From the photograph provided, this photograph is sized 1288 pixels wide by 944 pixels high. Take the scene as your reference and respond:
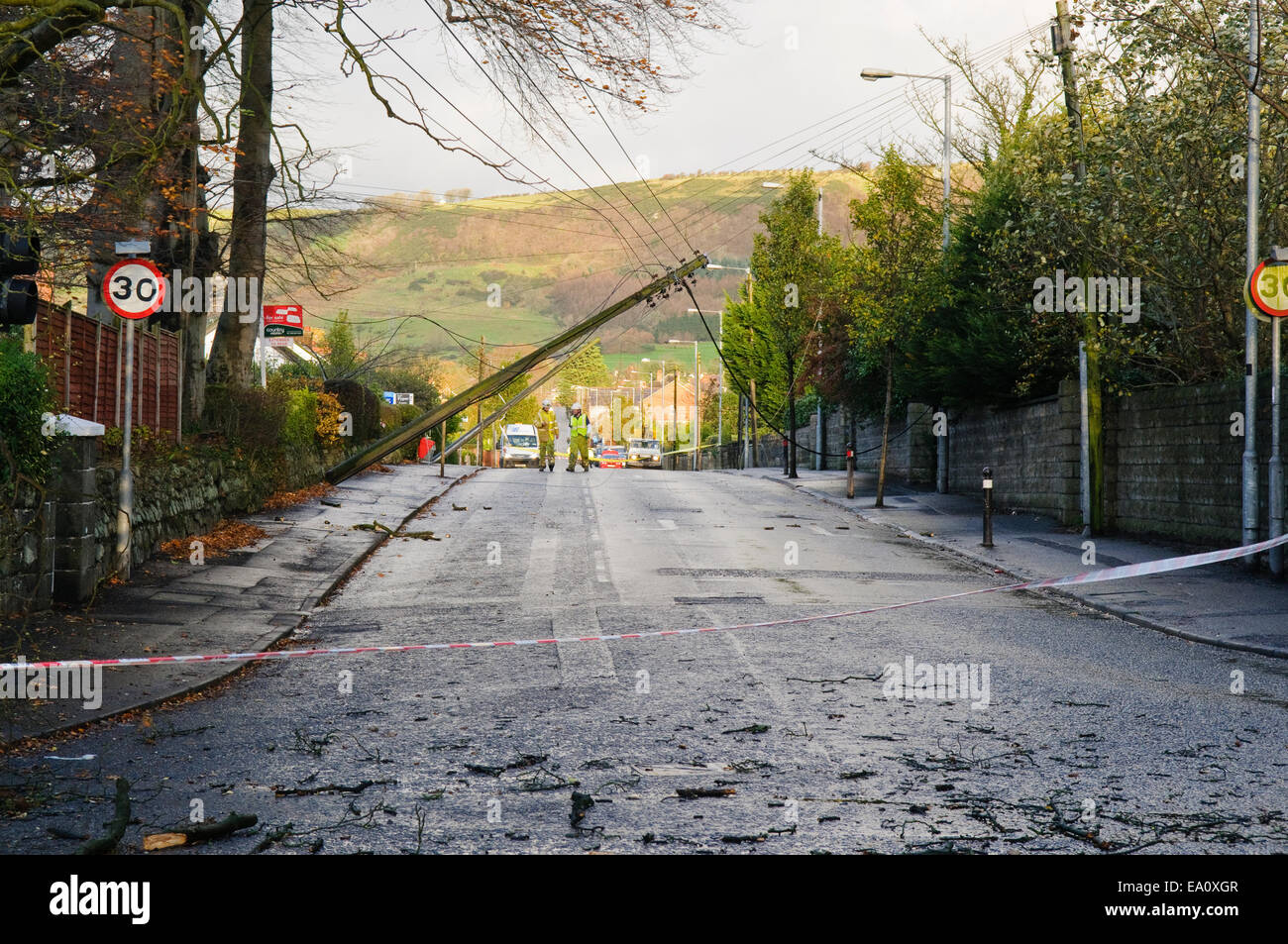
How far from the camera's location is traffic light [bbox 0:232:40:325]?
9.15 meters

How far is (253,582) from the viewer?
A: 43.3 ft

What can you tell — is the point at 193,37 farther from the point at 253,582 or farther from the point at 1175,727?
the point at 1175,727

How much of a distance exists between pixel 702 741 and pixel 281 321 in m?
24.2

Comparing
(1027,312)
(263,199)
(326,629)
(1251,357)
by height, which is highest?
(263,199)

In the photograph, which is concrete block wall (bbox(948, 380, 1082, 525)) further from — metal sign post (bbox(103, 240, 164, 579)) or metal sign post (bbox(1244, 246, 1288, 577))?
metal sign post (bbox(103, 240, 164, 579))

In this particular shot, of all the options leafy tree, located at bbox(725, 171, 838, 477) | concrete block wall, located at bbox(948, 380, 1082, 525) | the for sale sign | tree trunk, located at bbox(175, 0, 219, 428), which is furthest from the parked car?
tree trunk, located at bbox(175, 0, 219, 428)

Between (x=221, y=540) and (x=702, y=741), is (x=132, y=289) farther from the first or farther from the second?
(x=702, y=741)

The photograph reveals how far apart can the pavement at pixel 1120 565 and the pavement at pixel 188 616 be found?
26.9 feet

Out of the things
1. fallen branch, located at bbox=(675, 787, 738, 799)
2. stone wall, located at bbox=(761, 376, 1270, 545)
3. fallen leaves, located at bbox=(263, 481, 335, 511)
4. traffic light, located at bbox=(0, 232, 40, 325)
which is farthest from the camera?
fallen leaves, located at bbox=(263, 481, 335, 511)

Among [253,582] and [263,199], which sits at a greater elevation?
[263,199]

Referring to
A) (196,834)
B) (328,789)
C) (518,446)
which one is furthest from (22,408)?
(518,446)

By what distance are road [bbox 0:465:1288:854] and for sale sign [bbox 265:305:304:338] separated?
16572 mm
